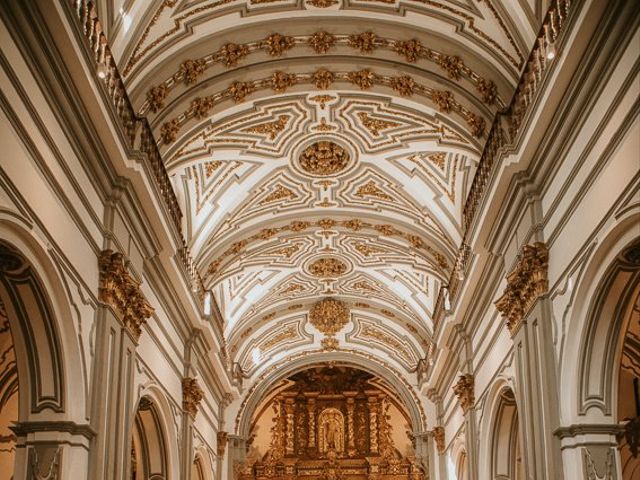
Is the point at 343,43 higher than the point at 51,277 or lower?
higher

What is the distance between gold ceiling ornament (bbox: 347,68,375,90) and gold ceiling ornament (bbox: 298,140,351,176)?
224 cm

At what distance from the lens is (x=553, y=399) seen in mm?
9750

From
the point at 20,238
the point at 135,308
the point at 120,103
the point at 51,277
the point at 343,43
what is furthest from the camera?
the point at 343,43

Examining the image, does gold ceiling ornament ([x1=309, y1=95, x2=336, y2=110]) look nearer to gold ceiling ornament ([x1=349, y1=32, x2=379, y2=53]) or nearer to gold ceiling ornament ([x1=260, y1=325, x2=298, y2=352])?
gold ceiling ornament ([x1=349, y1=32, x2=379, y2=53])

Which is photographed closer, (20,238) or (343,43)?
(20,238)

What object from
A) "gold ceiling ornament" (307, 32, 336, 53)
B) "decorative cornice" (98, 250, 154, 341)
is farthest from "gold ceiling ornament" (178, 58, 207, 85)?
"decorative cornice" (98, 250, 154, 341)

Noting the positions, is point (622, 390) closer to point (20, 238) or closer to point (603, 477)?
point (603, 477)

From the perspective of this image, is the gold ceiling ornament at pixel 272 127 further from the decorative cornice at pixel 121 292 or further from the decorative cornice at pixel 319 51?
the decorative cornice at pixel 121 292

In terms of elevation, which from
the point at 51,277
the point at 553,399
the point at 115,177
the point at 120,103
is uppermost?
the point at 120,103

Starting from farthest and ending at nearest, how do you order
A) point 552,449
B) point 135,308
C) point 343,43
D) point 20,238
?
point 343,43, point 135,308, point 552,449, point 20,238

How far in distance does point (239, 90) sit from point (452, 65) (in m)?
2.94

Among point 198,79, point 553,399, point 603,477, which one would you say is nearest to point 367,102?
point 198,79

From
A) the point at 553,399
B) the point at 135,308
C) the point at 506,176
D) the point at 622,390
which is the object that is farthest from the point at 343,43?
the point at 622,390

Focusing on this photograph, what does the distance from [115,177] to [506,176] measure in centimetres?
447
